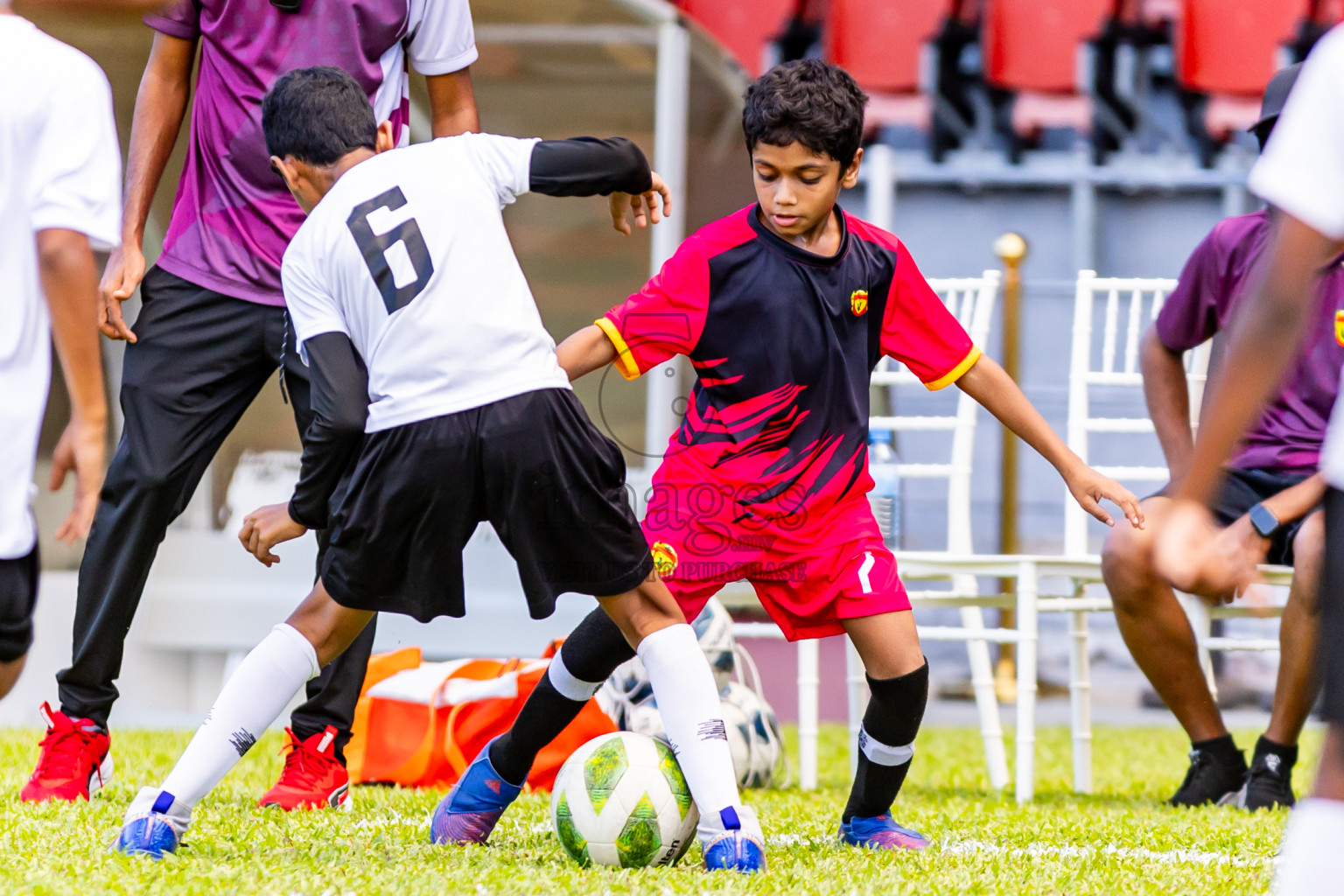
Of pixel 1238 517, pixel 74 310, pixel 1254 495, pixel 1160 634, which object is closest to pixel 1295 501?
pixel 1238 517

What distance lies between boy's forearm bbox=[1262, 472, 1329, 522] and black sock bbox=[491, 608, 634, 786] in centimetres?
153

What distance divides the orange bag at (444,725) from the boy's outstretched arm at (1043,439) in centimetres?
141

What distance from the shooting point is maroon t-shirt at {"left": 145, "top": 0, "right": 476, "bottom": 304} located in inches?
121

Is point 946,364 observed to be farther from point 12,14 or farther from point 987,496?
point 987,496

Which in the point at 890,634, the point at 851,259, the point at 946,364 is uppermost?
the point at 851,259

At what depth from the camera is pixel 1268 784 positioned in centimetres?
352

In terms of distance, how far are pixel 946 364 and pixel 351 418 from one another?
1.17 metres

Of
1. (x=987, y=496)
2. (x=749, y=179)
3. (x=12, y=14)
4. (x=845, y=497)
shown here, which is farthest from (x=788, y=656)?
(x=12, y=14)

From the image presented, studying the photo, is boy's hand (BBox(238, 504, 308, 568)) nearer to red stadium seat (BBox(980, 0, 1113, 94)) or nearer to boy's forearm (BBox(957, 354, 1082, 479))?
boy's forearm (BBox(957, 354, 1082, 479))

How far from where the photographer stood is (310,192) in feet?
8.47

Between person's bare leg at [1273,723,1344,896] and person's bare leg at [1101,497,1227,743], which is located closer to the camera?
person's bare leg at [1273,723,1344,896]

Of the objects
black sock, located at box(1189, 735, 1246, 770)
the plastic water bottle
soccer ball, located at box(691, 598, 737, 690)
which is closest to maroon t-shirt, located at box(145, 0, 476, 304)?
soccer ball, located at box(691, 598, 737, 690)

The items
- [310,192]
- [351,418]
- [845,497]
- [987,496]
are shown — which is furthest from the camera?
[987,496]

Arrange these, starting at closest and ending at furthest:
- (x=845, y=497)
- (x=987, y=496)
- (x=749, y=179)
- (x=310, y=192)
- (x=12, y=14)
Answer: (x=12, y=14)
(x=310, y=192)
(x=845, y=497)
(x=749, y=179)
(x=987, y=496)
